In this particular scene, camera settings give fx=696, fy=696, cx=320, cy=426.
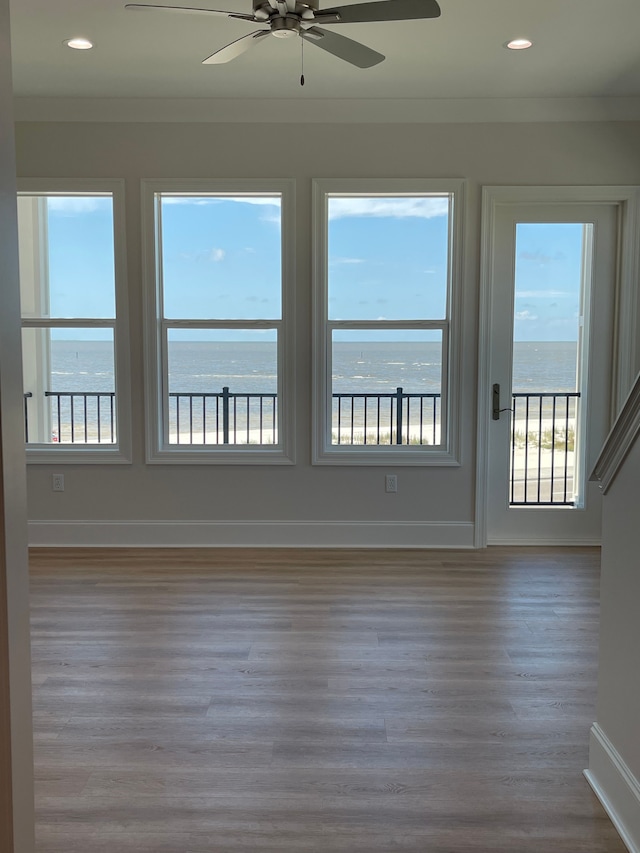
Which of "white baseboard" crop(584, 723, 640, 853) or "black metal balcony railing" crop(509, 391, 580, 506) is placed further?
"black metal balcony railing" crop(509, 391, 580, 506)

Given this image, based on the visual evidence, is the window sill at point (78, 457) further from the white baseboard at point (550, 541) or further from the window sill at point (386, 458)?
the white baseboard at point (550, 541)

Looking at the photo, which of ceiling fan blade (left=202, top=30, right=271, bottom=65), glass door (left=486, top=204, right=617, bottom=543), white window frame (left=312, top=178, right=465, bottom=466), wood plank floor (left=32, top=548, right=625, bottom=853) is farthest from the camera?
glass door (left=486, top=204, right=617, bottom=543)

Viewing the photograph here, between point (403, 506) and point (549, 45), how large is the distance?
2.93 meters

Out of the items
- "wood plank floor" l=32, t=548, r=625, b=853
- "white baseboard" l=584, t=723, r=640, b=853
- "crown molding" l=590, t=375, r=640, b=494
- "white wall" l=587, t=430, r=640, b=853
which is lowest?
"wood plank floor" l=32, t=548, r=625, b=853

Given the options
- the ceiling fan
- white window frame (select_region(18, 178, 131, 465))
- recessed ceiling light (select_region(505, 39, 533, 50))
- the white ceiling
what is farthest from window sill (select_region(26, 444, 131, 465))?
recessed ceiling light (select_region(505, 39, 533, 50))

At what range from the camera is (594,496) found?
4957 millimetres

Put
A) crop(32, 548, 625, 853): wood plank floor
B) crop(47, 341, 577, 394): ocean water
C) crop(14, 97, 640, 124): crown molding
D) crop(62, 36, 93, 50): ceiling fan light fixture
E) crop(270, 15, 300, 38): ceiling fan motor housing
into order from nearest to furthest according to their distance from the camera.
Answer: crop(32, 548, 625, 853): wood plank floor, crop(270, 15, 300, 38): ceiling fan motor housing, crop(62, 36, 93, 50): ceiling fan light fixture, crop(14, 97, 640, 124): crown molding, crop(47, 341, 577, 394): ocean water

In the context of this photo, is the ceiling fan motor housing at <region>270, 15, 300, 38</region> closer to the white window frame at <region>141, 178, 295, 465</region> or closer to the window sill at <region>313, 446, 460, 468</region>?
the white window frame at <region>141, 178, 295, 465</region>

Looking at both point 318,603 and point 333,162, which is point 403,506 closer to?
point 318,603

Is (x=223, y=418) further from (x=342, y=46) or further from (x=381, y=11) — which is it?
(x=381, y=11)

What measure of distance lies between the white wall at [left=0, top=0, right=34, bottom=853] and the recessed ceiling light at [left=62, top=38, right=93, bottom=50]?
2808 millimetres

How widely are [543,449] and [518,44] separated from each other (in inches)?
103

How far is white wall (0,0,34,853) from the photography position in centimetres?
123

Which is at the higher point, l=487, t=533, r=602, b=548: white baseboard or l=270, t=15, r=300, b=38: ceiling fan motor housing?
l=270, t=15, r=300, b=38: ceiling fan motor housing
